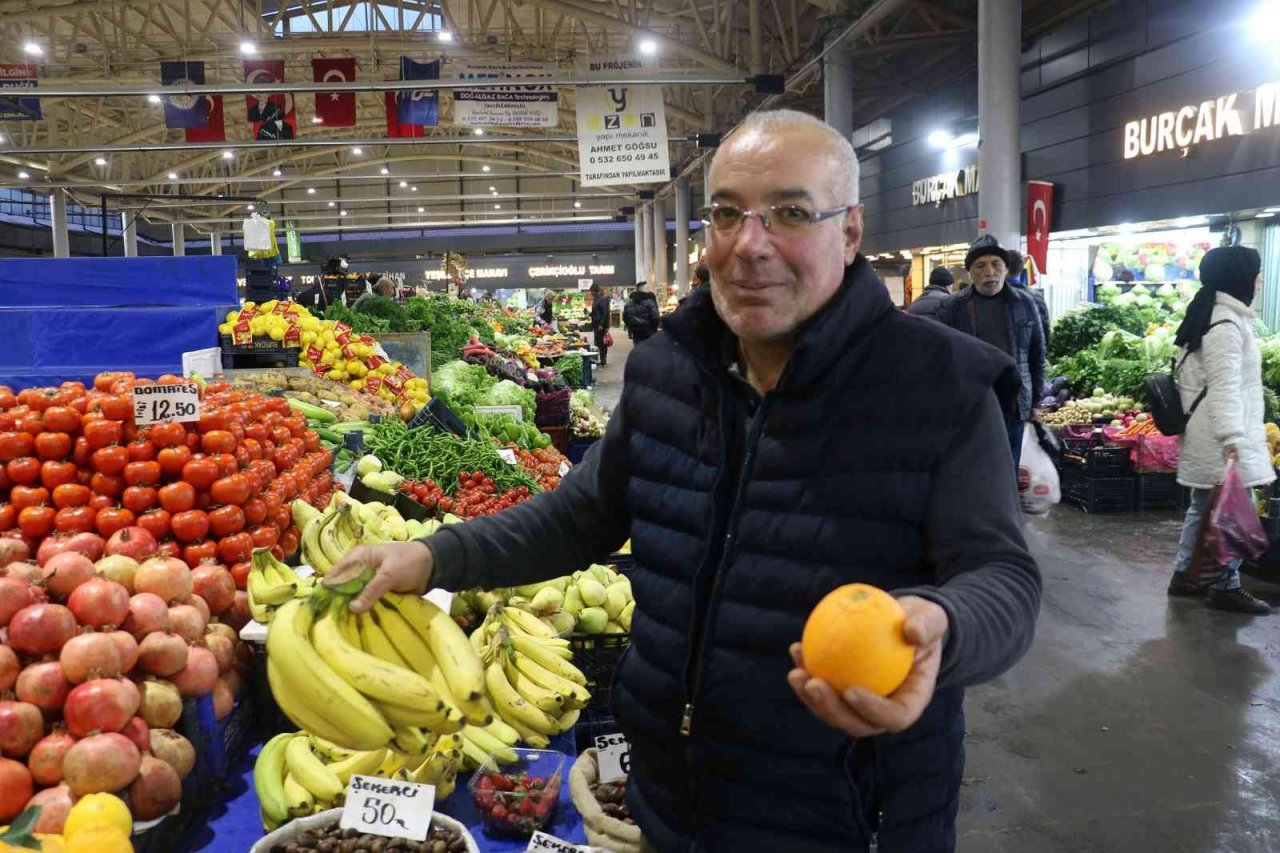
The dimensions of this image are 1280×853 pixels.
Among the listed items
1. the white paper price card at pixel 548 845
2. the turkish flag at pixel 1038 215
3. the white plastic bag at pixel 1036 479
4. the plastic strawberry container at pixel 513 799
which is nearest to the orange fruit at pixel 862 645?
the white paper price card at pixel 548 845

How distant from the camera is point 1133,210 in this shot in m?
9.88

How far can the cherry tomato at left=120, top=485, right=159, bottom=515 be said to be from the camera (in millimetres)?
2900

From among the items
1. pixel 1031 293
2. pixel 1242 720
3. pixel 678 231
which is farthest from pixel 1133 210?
pixel 678 231

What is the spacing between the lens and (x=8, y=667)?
202 centimetres

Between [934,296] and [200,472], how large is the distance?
5.85 meters

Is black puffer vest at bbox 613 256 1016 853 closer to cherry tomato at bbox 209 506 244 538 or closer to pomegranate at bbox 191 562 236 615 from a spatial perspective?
pomegranate at bbox 191 562 236 615

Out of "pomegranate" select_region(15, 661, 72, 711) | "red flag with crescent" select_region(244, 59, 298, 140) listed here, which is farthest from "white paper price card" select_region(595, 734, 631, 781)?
"red flag with crescent" select_region(244, 59, 298, 140)

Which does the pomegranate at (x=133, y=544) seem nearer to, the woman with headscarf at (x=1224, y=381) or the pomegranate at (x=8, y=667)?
the pomegranate at (x=8, y=667)

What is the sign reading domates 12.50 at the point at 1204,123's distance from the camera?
7.93m

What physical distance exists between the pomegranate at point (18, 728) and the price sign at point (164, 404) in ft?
3.94

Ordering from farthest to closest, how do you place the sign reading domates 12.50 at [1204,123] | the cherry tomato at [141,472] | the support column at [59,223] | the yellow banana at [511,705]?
1. the support column at [59,223]
2. the sign reading domates 12.50 at [1204,123]
3. the cherry tomato at [141,472]
4. the yellow banana at [511,705]

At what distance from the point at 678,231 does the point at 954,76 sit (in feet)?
46.5

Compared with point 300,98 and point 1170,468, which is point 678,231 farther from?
point 1170,468

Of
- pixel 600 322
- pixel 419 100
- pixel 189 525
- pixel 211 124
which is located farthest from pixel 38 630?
pixel 600 322
